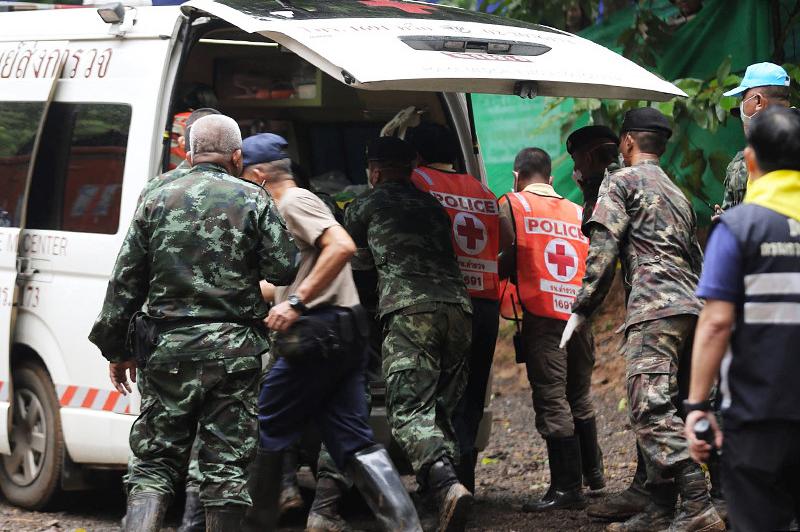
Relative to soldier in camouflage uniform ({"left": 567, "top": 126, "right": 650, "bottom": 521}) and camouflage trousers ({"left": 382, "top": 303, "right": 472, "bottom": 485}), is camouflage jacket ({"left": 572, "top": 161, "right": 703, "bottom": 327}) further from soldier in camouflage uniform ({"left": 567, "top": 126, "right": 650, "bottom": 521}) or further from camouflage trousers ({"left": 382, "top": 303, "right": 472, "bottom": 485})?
soldier in camouflage uniform ({"left": 567, "top": 126, "right": 650, "bottom": 521})

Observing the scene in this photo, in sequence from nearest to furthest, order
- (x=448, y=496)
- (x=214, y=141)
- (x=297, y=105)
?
(x=214, y=141), (x=448, y=496), (x=297, y=105)

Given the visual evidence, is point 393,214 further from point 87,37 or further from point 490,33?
point 87,37

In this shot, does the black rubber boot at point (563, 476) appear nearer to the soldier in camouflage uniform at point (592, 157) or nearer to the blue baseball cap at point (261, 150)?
the soldier in camouflage uniform at point (592, 157)

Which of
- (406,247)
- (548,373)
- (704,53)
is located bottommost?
(548,373)

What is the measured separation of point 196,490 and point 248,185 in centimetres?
132

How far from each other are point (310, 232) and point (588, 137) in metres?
2.09

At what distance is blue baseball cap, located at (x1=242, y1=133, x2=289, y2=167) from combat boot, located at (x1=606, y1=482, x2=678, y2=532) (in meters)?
2.37

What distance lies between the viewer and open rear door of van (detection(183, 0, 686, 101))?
562cm

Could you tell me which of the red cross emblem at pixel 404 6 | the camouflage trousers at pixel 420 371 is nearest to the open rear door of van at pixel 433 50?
the red cross emblem at pixel 404 6

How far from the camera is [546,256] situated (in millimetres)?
7137

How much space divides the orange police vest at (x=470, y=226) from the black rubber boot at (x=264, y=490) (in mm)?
1430

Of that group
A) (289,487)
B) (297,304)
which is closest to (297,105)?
(289,487)

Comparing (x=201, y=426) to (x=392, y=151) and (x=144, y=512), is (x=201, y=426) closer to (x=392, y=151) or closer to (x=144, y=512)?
(x=144, y=512)

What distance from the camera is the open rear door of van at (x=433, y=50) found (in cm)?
562
